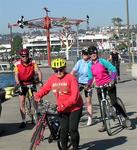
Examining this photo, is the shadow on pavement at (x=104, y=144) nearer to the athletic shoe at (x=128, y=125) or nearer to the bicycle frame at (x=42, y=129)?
the bicycle frame at (x=42, y=129)

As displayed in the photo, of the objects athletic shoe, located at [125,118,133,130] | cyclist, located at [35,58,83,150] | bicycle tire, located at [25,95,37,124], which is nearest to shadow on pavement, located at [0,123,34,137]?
bicycle tire, located at [25,95,37,124]

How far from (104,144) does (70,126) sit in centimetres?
167

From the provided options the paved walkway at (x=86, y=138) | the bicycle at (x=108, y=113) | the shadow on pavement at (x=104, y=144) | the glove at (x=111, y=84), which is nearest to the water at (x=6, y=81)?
the paved walkway at (x=86, y=138)

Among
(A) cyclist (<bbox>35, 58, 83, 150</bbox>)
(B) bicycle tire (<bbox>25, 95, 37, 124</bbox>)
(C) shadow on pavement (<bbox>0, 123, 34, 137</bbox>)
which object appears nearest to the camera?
(A) cyclist (<bbox>35, 58, 83, 150</bbox>)

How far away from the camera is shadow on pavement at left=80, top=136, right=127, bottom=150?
896 centimetres

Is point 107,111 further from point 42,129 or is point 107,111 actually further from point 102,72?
point 42,129

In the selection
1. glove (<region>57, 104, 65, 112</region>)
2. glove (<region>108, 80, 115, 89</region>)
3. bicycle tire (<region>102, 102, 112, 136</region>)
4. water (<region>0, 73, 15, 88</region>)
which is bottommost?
water (<region>0, 73, 15, 88</region>)

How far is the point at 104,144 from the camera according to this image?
9234 mm

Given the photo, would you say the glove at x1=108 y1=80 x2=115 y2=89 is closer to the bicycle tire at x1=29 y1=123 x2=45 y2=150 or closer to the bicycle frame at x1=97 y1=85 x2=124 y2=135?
the bicycle frame at x1=97 y1=85 x2=124 y2=135

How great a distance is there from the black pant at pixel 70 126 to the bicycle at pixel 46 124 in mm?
271

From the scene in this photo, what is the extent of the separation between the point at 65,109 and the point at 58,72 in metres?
0.55

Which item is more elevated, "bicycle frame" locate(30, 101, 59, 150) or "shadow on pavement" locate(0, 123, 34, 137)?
"bicycle frame" locate(30, 101, 59, 150)

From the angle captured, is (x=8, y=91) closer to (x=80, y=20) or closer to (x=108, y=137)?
(x=108, y=137)

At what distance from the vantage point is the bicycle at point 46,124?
773cm
